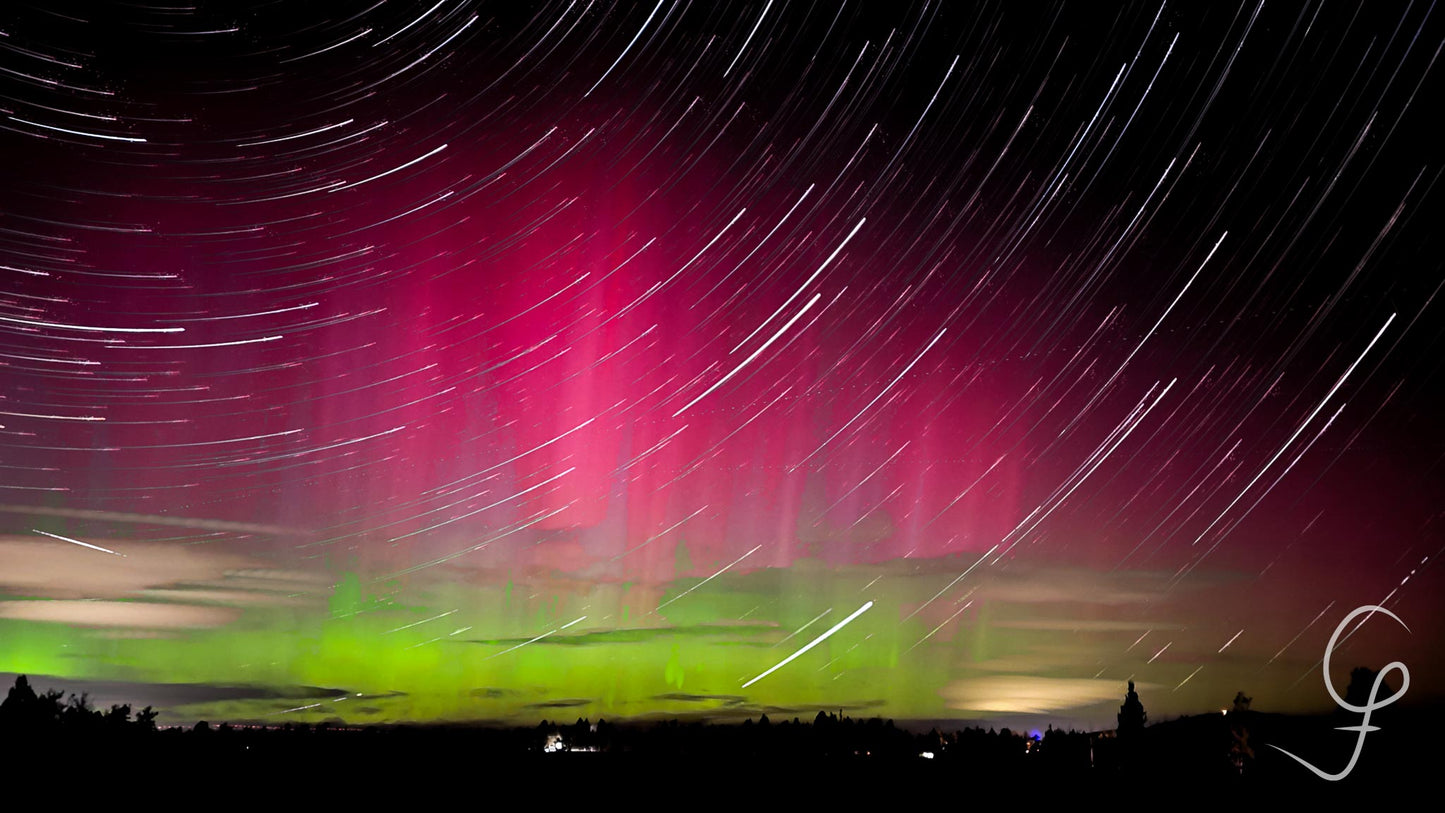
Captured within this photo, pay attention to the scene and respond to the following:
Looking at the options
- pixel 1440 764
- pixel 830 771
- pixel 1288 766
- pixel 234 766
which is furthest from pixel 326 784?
pixel 1288 766

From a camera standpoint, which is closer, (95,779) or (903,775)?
(95,779)

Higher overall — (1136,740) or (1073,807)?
(1136,740)

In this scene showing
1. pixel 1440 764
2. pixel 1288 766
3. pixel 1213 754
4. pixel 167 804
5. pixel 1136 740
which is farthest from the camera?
pixel 1136 740

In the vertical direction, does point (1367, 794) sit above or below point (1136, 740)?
below

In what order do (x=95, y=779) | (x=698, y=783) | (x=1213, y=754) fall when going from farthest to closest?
(x=1213, y=754) < (x=698, y=783) < (x=95, y=779)

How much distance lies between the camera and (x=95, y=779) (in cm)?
3984

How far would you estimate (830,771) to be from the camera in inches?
2281

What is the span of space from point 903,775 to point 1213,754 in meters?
42.5

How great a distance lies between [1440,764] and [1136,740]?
5620 cm

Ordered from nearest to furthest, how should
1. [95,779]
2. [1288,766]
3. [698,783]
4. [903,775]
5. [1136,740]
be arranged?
[95,779], [698,783], [903,775], [1288,766], [1136,740]

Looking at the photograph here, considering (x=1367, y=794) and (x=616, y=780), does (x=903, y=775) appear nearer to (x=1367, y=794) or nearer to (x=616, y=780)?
(x=616, y=780)

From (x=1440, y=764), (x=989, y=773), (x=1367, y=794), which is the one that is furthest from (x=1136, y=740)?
(x=1367, y=794)

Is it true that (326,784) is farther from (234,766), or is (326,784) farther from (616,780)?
(616,780)

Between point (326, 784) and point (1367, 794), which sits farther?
point (326, 784)
